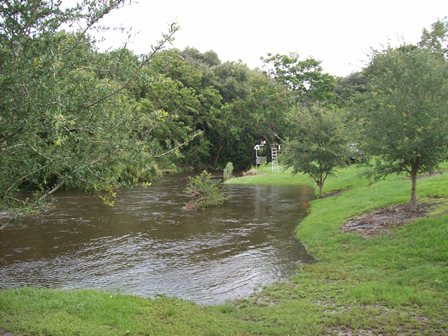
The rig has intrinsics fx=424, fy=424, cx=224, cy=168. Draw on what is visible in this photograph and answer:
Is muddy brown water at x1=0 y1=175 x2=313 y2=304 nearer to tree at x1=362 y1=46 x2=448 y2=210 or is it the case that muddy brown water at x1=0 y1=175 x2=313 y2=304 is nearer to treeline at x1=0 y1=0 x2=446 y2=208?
treeline at x1=0 y1=0 x2=446 y2=208

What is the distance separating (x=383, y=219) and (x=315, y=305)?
8.27m

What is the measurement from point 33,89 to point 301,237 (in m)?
13.1

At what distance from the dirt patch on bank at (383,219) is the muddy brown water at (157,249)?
A: 2375 mm

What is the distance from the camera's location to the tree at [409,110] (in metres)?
14.9

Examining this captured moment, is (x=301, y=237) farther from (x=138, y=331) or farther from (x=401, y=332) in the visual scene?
(x=138, y=331)

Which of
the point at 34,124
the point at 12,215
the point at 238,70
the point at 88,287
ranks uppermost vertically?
the point at 238,70

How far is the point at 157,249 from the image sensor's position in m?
15.6

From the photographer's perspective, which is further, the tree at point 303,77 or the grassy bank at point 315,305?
the tree at point 303,77

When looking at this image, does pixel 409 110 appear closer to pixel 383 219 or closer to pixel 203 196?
pixel 383 219

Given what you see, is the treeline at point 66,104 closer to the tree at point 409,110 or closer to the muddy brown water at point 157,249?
the muddy brown water at point 157,249

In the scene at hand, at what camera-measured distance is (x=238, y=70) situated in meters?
62.8

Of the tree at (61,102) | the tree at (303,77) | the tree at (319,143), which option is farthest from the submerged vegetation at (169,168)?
the tree at (303,77)

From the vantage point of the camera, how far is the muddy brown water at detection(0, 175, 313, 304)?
11805 millimetres

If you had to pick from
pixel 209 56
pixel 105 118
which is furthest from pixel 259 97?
pixel 105 118
